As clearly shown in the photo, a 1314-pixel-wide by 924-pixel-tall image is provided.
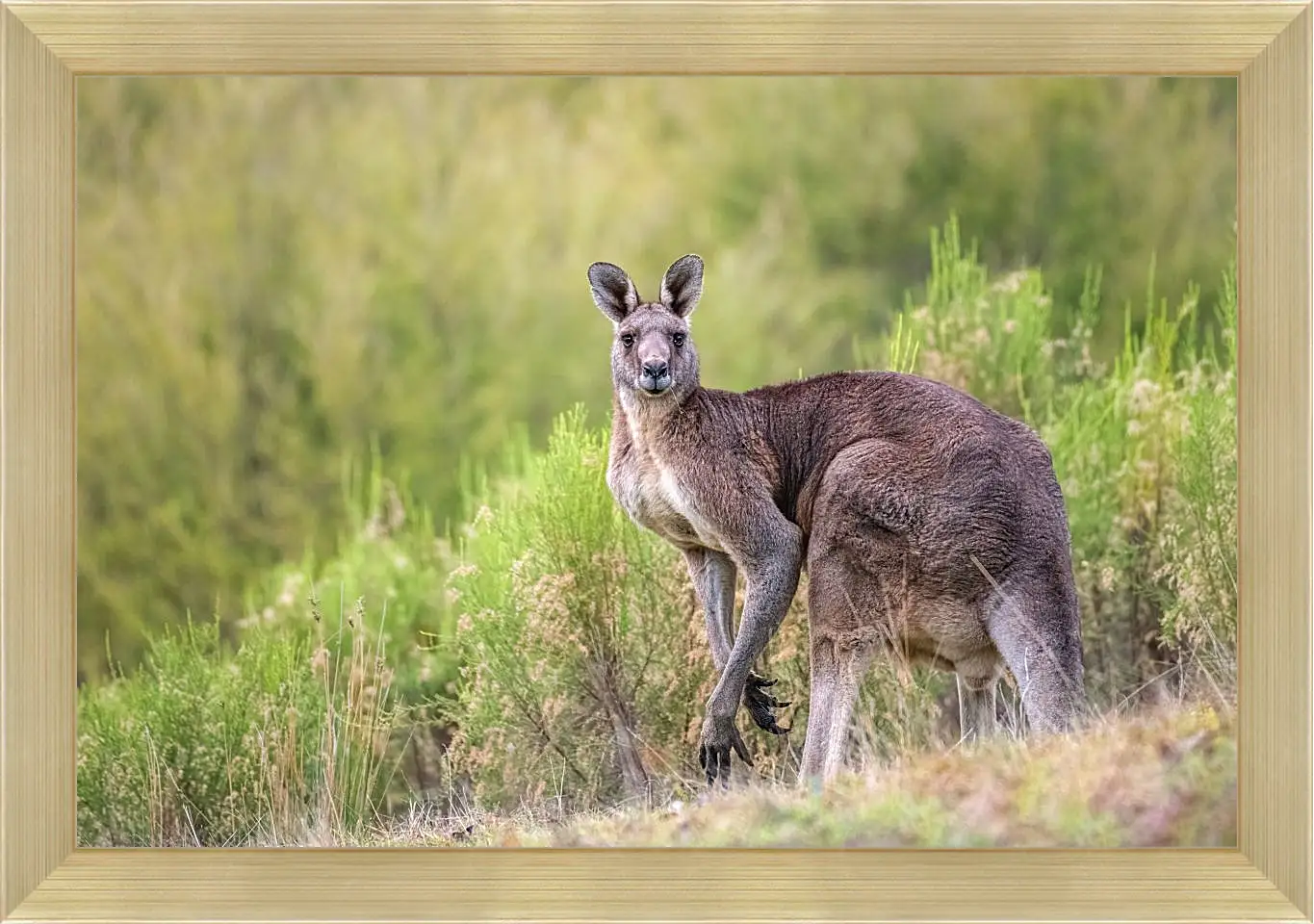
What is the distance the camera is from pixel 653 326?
5.70m

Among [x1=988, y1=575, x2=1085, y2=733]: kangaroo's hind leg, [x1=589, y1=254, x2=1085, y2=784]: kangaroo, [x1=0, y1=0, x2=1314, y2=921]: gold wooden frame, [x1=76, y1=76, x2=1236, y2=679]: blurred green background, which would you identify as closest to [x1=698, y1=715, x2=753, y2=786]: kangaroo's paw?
[x1=589, y1=254, x2=1085, y2=784]: kangaroo

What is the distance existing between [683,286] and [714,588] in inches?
45.0

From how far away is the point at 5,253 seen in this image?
17.4ft

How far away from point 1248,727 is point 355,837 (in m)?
3.22

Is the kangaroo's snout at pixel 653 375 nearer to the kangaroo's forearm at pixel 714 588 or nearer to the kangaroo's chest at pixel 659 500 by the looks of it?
the kangaroo's chest at pixel 659 500

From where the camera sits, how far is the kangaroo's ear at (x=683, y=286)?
579cm

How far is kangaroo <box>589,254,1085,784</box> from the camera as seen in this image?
5496 millimetres

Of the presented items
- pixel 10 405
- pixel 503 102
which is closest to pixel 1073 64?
pixel 10 405

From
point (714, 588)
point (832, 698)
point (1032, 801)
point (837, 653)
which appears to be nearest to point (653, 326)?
point (714, 588)

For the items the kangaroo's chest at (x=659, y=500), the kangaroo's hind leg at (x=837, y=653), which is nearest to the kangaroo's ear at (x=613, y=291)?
the kangaroo's chest at (x=659, y=500)

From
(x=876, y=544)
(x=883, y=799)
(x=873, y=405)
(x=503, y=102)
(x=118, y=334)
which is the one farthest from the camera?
(x=503, y=102)

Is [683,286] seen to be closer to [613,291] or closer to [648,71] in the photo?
[613,291]

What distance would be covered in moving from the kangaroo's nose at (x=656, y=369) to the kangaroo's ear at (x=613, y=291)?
34cm

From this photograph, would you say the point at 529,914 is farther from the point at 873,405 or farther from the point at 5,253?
the point at 5,253
